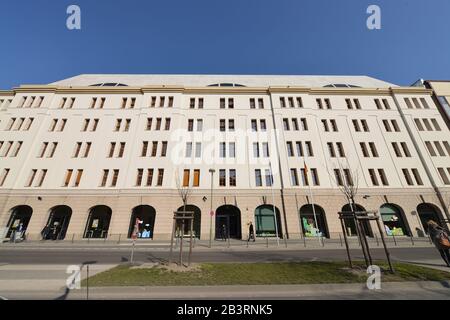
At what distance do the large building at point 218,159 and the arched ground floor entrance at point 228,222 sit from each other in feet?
0.50

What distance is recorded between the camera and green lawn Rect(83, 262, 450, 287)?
830 cm

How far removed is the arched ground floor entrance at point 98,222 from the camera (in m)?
25.9

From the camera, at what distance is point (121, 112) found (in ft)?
107

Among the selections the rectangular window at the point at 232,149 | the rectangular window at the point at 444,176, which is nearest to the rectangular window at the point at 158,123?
the rectangular window at the point at 232,149

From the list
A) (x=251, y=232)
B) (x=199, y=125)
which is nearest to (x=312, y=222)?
(x=251, y=232)

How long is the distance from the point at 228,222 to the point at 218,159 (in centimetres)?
858

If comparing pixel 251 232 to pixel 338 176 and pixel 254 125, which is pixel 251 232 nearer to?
pixel 338 176

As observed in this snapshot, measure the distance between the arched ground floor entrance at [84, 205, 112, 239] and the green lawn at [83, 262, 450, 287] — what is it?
19.1 metres

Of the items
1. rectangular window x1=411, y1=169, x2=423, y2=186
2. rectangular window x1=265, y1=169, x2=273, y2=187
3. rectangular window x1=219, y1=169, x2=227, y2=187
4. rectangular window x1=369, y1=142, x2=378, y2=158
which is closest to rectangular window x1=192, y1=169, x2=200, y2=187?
rectangular window x1=219, y1=169, x2=227, y2=187

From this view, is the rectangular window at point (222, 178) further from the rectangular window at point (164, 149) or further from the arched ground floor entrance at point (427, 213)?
the arched ground floor entrance at point (427, 213)

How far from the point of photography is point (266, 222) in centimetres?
2648
